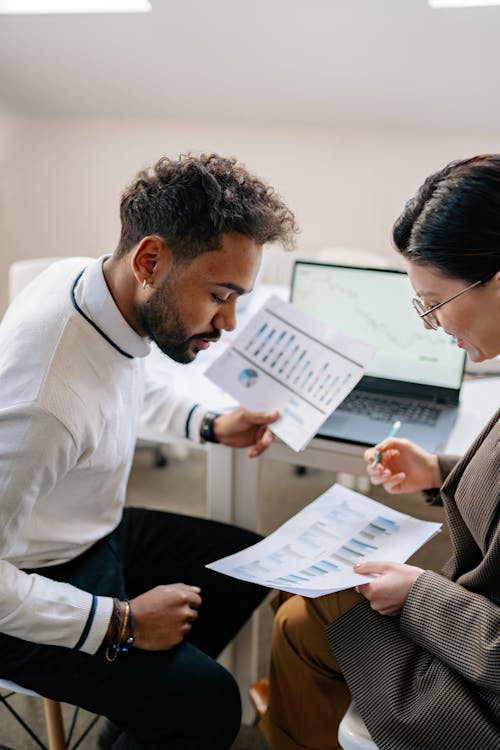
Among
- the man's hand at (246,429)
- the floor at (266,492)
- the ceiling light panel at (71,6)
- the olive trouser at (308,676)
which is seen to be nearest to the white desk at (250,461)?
the man's hand at (246,429)

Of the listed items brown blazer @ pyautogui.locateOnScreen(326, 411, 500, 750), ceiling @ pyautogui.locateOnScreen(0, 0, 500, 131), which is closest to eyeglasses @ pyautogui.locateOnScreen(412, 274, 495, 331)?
brown blazer @ pyautogui.locateOnScreen(326, 411, 500, 750)

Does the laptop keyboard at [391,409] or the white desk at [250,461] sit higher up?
the laptop keyboard at [391,409]

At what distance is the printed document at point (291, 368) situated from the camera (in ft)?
4.54

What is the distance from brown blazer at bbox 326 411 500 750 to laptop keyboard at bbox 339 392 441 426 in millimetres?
384

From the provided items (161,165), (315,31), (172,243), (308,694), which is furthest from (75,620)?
(315,31)

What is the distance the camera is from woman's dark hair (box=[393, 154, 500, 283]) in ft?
3.14

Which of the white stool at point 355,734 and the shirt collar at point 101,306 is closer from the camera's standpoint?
the white stool at point 355,734

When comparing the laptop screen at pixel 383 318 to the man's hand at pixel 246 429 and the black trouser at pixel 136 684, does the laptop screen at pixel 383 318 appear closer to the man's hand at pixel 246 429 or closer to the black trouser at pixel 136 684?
the man's hand at pixel 246 429

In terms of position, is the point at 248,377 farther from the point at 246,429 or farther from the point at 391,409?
the point at 391,409

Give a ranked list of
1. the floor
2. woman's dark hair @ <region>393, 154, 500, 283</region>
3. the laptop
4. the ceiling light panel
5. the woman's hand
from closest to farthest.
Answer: woman's dark hair @ <region>393, 154, 500, 283</region> → the woman's hand → the laptop → the floor → the ceiling light panel

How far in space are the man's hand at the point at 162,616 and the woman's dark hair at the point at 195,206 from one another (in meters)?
0.52

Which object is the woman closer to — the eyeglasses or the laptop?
the eyeglasses

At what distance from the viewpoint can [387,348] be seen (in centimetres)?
160

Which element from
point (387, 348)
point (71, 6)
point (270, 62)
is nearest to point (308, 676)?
point (387, 348)
